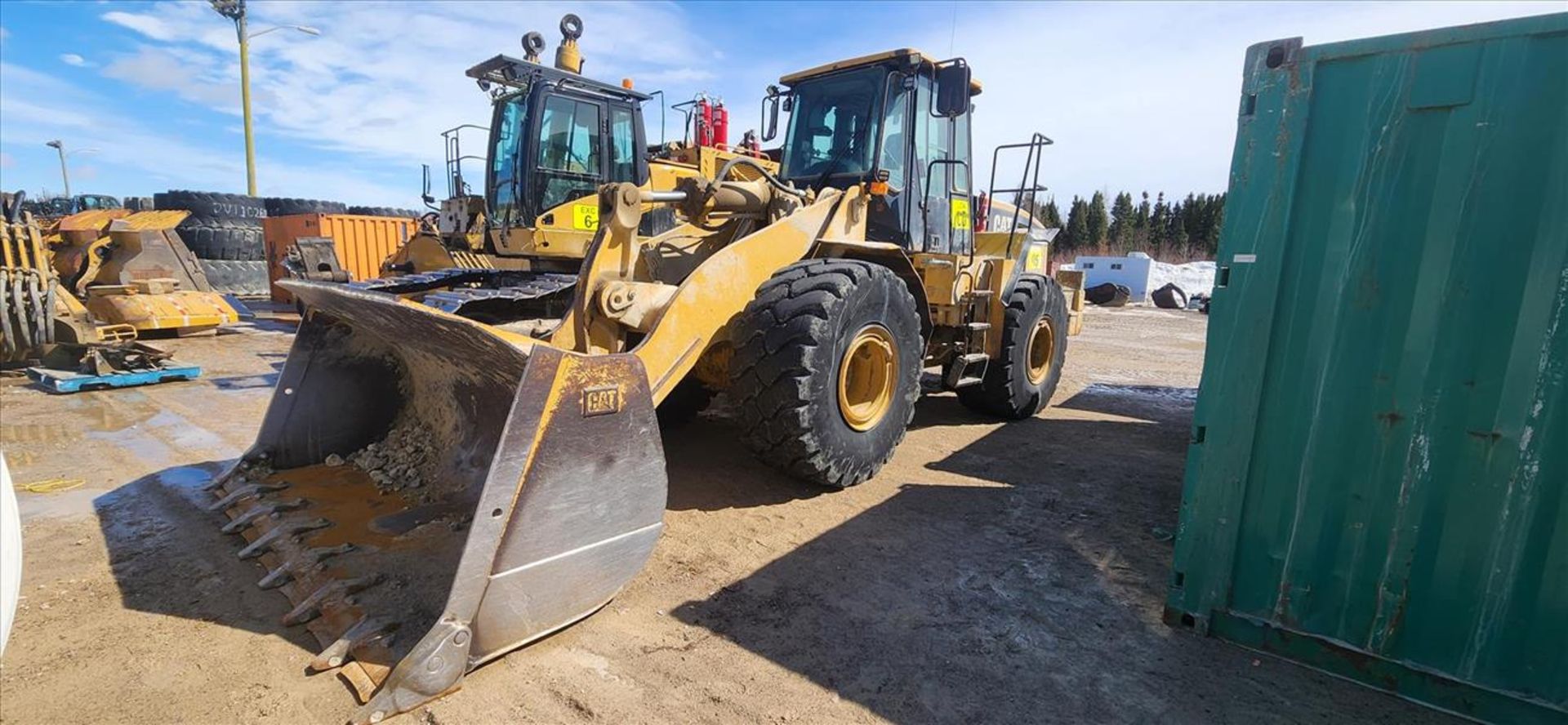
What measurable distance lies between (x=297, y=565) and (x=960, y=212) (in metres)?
5.23

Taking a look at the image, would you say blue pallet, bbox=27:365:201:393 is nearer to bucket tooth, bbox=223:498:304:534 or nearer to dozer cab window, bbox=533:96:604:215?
dozer cab window, bbox=533:96:604:215

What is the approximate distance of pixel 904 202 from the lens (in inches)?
218

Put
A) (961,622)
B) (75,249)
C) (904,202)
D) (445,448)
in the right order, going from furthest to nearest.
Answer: (75,249)
(904,202)
(445,448)
(961,622)

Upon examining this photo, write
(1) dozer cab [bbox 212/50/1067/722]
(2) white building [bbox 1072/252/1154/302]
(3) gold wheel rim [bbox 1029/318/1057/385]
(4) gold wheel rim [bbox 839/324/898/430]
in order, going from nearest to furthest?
(1) dozer cab [bbox 212/50/1067/722] → (4) gold wheel rim [bbox 839/324/898/430] → (3) gold wheel rim [bbox 1029/318/1057/385] → (2) white building [bbox 1072/252/1154/302]

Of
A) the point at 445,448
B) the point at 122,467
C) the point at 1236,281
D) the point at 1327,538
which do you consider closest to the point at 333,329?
the point at 445,448

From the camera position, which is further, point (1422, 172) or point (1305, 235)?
point (1305, 235)

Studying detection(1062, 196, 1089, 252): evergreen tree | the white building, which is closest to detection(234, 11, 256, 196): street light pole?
the white building

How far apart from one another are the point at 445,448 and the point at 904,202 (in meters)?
3.59

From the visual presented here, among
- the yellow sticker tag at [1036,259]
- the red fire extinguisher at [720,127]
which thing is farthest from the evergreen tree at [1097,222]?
the red fire extinguisher at [720,127]

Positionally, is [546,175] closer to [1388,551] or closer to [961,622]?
[961,622]

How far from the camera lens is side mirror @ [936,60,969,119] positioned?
5031 mm

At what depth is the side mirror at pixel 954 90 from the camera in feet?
16.5

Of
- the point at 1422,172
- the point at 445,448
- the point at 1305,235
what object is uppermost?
the point at 1422,172

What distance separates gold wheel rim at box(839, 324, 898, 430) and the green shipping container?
1.85 meters
